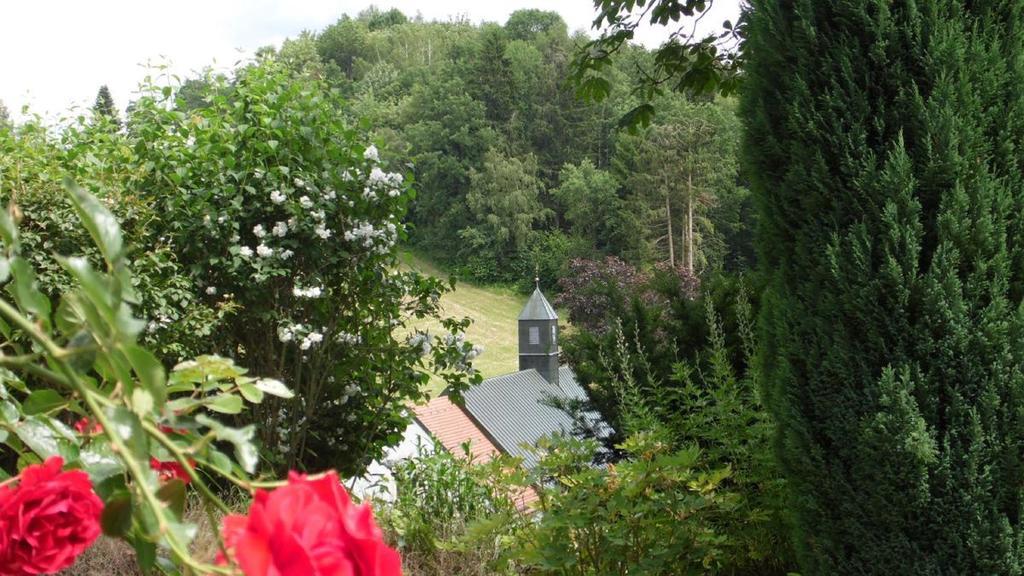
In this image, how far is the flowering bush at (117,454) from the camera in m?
0.54

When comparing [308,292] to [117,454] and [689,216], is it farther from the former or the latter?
[689,216]

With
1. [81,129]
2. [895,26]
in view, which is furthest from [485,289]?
[895,26]

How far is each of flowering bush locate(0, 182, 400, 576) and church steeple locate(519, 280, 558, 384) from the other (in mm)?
23168

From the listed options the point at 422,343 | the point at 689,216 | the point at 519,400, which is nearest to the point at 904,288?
the point at 422,343

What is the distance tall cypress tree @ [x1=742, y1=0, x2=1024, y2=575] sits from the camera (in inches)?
96.1

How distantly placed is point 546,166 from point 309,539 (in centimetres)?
4807

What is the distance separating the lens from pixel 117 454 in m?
0.63

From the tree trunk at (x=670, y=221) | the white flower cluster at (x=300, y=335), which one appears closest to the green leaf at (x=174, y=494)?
the white flower cluster at (x=300, y=335)

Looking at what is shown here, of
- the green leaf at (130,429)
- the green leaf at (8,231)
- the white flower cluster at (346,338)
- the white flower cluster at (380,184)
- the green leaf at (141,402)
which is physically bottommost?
the white flower cluster at (346,338)

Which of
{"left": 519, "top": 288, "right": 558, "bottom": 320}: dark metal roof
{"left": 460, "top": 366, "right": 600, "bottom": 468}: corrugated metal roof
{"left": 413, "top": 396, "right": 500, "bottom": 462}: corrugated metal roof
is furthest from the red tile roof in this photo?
{"left": 519, "top": 288, "right": 558, "bottom": 320}: dark metal roof

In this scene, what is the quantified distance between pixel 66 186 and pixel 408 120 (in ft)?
159

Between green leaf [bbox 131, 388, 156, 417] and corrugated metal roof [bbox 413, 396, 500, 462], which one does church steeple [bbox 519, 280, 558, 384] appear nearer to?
corrugated metal roof [bbox 413, 396, 500, 462]

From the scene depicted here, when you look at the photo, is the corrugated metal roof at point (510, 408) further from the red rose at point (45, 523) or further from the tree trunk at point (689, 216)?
the red rose at point (45, 523)

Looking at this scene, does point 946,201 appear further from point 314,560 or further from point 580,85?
point 580,85
